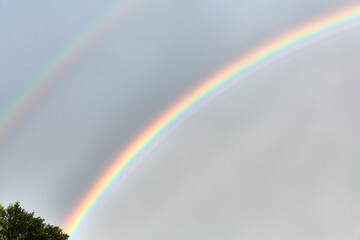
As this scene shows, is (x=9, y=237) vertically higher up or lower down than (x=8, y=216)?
lower down

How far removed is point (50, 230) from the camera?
47625mm

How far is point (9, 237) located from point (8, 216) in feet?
10.7

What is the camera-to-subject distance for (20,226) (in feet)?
147

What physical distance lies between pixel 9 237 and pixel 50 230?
5932 millimetres

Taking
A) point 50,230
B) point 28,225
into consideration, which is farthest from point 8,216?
point 50,230

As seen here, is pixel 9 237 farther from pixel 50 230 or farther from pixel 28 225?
pixel 50 230

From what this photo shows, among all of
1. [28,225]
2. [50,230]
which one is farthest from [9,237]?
[50,230]

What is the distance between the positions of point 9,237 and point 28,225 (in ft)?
9.99

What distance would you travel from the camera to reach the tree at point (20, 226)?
4338 centimetres

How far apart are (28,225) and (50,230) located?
3350 millimetres

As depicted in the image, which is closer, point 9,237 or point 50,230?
point 9,237

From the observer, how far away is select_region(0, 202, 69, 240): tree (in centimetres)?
4338

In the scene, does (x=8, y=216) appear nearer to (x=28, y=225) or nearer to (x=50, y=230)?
(x=28, y=225)

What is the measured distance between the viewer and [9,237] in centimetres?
4288
